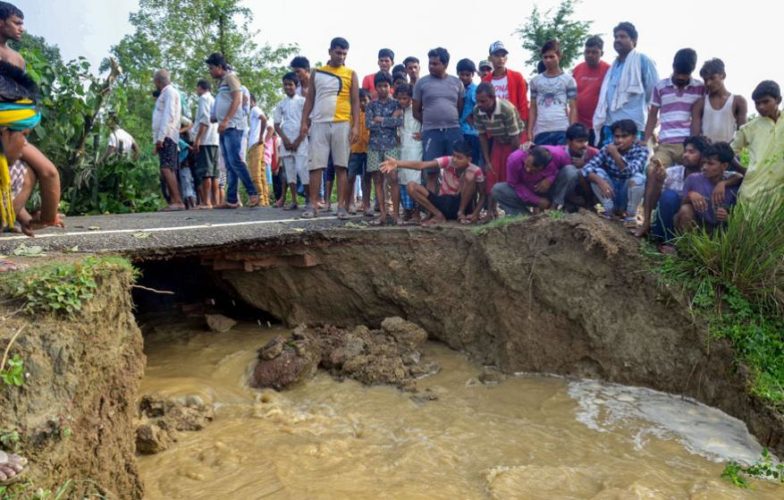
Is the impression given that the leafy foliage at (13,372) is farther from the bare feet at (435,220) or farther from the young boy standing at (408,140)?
the young boy standing at (408,140)

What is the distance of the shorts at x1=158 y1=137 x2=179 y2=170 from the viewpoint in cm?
812

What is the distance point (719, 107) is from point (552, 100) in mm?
1646

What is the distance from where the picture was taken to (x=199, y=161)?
8906 mm

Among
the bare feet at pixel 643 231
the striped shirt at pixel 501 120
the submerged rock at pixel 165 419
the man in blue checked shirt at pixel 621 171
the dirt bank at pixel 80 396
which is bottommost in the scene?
the submerged rock at pixel 165 419

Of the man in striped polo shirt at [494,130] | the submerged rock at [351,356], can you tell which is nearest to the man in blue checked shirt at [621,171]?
the man in striped polo shirt at [494,130]

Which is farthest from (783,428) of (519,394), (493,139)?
(493,139)

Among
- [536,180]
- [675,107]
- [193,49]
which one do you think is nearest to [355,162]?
[536,180]

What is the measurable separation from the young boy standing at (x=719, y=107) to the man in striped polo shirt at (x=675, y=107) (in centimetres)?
10

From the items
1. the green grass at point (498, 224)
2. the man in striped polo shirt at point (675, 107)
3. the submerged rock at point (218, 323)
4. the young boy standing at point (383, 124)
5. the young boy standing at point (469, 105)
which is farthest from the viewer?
the young boy standing at point (469, 105)

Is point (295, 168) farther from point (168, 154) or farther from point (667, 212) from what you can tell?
point (667, 212)

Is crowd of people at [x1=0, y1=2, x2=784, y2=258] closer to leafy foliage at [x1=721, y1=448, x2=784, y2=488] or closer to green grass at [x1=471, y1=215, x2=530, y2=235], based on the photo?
green grass at [x1=471, y1=215, x2=530, y2=235]

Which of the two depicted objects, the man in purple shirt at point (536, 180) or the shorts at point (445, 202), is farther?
the shorts at point (445, 202)

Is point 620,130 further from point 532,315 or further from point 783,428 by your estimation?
point 783,428

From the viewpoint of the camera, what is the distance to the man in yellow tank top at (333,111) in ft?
22.7
